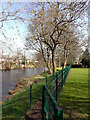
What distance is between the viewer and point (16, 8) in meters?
6.42

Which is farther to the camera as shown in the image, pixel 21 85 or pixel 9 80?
pixel 9 80

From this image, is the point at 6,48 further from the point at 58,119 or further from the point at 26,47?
the point at 26,47

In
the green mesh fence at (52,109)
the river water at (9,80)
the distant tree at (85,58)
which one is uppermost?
the distant tree at (85,58)

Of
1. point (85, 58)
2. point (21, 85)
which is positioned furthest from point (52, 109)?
point (85, 58)

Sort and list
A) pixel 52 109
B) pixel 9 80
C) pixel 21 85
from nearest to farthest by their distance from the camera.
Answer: pixel 52 109 < pixel 21 85 < pixel 9 80

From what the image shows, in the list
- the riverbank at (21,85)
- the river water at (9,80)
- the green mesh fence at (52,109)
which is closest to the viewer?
the green mesh fence at (52,109)

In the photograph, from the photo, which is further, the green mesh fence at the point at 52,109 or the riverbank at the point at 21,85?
the riverbank at the point at 21,85

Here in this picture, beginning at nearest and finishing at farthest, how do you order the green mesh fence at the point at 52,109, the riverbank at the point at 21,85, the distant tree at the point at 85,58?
the green mesh fence at the point at 52,109
the riverbank at the point at 21,85
the distant tree at the point at 85,58

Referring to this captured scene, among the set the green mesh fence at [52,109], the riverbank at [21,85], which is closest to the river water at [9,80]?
the riverbank at [21,85]

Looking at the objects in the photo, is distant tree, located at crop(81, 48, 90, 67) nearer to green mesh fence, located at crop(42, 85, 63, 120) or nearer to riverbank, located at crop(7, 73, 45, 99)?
riverbank, located at crop(7, 73, 45, 99)

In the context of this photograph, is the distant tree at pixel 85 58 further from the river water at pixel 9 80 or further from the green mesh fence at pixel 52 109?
the green mesh fence at pixel 52 109

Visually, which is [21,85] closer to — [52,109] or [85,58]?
[52,109]

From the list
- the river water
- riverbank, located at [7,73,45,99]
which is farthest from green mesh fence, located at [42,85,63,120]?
the river water

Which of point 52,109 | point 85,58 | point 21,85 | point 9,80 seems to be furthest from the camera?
point 85,58
